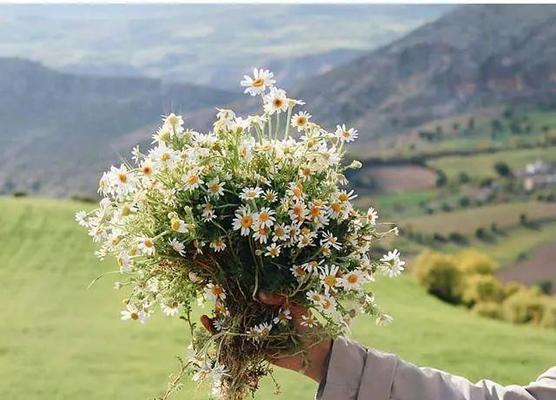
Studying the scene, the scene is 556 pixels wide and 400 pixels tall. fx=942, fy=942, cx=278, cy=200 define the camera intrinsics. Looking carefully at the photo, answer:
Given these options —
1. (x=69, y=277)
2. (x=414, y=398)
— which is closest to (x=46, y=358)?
(x=69, y=277)

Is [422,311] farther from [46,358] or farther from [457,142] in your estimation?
[457,142]

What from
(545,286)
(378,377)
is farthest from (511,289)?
(378,377)

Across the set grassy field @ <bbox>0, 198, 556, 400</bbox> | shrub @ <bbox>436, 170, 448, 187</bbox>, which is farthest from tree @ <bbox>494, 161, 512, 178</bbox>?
grassy field @ <bbox>0, 198, 556, 400</bbox>

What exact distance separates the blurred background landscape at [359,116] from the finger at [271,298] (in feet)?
14.2

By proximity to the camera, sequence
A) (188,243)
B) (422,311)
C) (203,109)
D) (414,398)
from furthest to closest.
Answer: (203,109)
(422,311)
(414,398)
(188,243)

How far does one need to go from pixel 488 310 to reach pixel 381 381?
484cm

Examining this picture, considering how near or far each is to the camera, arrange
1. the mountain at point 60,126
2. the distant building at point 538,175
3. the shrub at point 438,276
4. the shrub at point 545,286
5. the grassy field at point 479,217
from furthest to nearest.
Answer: the distant building at point 538,175
the grassy field at point 479,217
the mountain at point 60,126
the shrub at point 545,286
the shrub at point 438,276

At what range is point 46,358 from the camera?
4.84m

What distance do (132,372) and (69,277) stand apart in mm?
1517

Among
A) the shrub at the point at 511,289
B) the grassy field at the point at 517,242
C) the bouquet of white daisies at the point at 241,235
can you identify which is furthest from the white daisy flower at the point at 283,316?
the grassy field at the point at 517,242

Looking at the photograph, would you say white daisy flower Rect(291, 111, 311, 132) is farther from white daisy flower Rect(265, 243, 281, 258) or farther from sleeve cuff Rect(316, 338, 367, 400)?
sleeve cuff Rect(316, 338, 367, 400)

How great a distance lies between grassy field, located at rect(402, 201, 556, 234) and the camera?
8625 millimetres

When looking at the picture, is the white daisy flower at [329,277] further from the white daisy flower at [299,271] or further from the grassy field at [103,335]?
the grassy field at [103,335]

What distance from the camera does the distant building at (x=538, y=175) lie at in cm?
892
